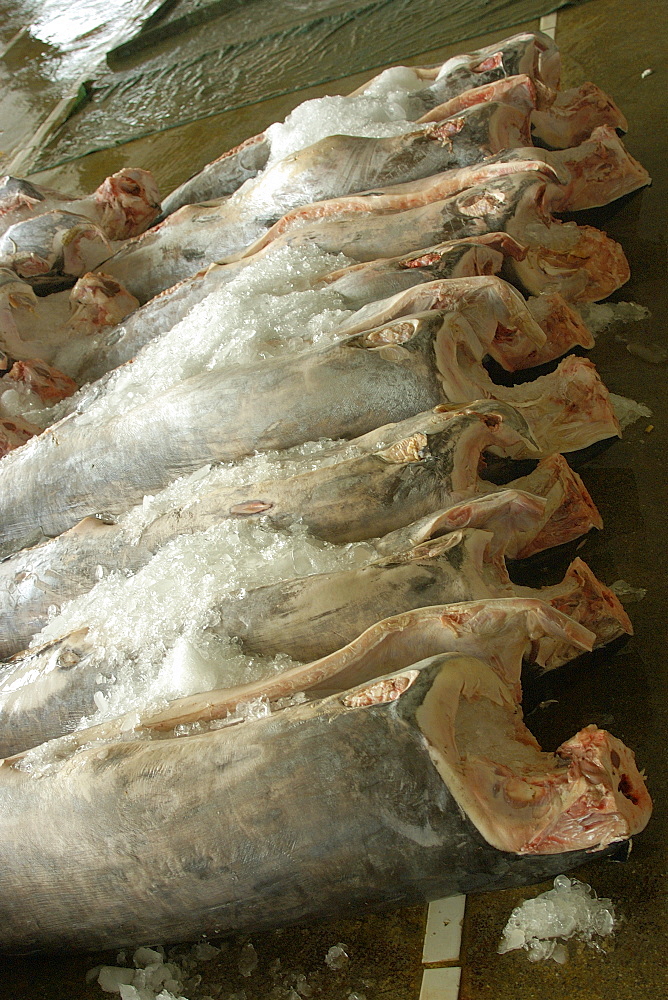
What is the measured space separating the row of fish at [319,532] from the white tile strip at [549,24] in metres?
1.69

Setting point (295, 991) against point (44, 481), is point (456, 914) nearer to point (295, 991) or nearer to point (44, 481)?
point (295, 991)

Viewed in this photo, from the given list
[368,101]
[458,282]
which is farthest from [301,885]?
[368,101]

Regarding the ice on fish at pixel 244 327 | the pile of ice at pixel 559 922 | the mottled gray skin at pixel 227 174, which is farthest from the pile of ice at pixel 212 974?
the mottled gray skin at pixel 227 174

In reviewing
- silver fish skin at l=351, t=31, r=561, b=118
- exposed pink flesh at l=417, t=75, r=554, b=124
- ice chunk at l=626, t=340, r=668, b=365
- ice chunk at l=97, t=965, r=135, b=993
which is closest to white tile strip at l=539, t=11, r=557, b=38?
silver fish skin at l=351, t=31, r=561, b=118

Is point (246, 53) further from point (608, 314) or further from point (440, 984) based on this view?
point (440, 984)

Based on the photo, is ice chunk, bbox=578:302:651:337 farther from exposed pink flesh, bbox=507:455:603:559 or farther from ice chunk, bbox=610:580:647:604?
ice chunk, bbox=610:580:647:604

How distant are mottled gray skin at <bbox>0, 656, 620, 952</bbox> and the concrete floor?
267mm

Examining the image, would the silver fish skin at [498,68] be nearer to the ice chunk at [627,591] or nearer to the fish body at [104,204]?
the fish body at [104,204]

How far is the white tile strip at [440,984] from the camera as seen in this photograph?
191cm

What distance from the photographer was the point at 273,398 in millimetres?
2686

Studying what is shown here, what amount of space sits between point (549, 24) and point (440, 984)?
5365mm

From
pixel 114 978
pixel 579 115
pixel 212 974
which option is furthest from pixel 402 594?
pixel 579 115

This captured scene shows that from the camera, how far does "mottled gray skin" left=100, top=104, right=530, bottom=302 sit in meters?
3.43

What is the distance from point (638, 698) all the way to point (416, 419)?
0.94 m
